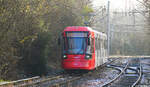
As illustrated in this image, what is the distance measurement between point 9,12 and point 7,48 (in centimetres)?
217

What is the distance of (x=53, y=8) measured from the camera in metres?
24.8

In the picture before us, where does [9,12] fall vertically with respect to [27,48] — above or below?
above

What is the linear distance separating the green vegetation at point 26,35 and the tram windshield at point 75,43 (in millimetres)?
2369

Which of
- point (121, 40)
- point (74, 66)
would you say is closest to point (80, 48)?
point (74, 66)

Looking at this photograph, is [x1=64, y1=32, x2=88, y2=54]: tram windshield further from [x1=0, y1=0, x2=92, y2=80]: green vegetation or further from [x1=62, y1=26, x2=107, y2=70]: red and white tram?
[x1=0, y1=0, x2=92, y2=80]: green vegetation

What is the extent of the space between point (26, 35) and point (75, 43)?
3.18 meters

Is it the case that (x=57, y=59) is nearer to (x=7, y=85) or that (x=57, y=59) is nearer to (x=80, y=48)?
(x=80, y=48)

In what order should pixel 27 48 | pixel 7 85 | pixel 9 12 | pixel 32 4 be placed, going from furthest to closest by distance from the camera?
1. pixel 27 48
2. pixel 32 4
3. pixel 9 12
4. pixel 7 85

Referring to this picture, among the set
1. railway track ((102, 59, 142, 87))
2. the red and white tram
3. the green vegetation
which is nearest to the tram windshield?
the red and white tram

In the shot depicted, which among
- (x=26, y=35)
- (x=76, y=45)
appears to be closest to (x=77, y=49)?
(x=76, y=45)

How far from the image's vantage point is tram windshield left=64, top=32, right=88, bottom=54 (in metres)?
20.1

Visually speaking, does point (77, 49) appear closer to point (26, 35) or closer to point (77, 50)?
point (77, 50)

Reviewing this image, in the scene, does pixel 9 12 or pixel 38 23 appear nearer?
pixel 9 12

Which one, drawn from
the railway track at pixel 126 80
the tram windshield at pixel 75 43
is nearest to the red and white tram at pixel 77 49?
the tram windshield at pixel 75 43
